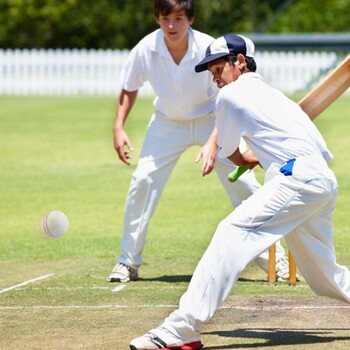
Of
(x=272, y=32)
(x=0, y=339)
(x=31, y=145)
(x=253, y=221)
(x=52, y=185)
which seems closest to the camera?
(x=253, y=221)

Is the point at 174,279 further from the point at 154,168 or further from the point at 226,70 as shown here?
the point at 226,70

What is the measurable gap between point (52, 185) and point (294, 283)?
7890 millimetres

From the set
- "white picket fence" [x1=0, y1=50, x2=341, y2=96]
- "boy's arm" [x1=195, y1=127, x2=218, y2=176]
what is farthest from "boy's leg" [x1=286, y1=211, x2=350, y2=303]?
"white picket fence" [x1=0, y1=50, x2=341, y2=96]

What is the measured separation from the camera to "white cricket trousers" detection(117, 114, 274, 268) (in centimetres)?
937

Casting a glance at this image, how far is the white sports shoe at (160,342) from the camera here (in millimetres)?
6395

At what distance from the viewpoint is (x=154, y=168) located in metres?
9.41

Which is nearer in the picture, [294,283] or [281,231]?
[281,231]

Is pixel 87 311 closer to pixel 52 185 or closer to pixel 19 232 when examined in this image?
pixel 19 232

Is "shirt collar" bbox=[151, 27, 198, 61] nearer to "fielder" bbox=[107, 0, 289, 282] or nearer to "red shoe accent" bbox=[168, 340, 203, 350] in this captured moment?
"fielder" bbox=[107, 0, 289, 282]

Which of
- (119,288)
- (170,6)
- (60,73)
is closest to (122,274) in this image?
(119,288)

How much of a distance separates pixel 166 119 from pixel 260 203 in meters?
3.13

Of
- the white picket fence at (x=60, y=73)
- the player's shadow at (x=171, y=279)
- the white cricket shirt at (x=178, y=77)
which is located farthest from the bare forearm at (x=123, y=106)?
the white picket fence at (x=60, y=73)

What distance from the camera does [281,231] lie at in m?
6.48

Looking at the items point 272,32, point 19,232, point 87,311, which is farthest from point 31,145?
point 272,32
